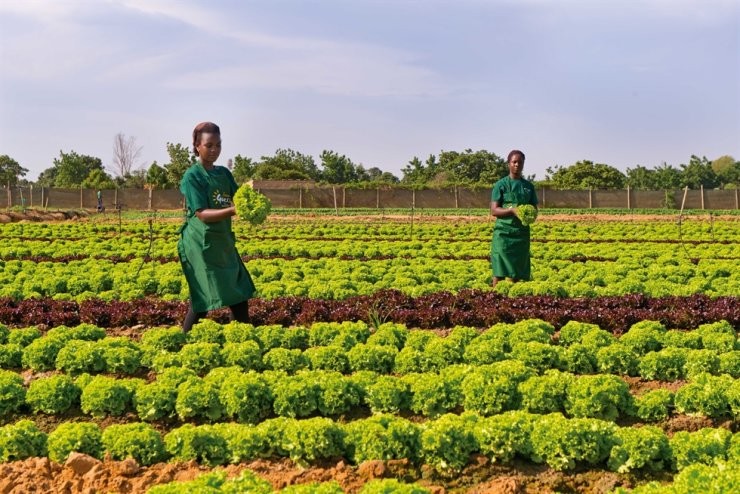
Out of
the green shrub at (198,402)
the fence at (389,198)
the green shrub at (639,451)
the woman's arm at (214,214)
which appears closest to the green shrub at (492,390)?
the green shrub at (639,451)

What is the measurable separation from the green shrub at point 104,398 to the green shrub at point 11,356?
1932mm

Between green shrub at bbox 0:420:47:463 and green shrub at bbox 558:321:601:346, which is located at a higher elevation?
green shrub at bbox 558:321:601:346

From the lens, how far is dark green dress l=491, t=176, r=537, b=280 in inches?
422

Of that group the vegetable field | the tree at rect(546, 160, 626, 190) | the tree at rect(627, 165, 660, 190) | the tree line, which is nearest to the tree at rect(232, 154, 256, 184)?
the tree line

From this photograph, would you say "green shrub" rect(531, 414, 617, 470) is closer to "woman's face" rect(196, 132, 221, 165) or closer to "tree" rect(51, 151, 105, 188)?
"woman's face" rect(196, 132, 221, 165)

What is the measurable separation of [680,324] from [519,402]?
4098mm

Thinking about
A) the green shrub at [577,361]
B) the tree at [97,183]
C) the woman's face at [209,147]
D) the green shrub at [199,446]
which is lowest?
the green shrub at [199,446]

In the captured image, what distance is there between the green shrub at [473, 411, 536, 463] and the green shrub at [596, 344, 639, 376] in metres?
2.38

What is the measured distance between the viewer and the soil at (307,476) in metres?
4.46

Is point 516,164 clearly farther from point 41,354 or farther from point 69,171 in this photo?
point 69,171

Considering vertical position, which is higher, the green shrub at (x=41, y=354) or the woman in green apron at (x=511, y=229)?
the woman in green apron at (x=511, y=229)

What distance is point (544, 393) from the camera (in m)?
5.79

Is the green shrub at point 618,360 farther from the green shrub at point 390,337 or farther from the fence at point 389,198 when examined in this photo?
the fence at point 389,198

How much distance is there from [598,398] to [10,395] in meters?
4.62
